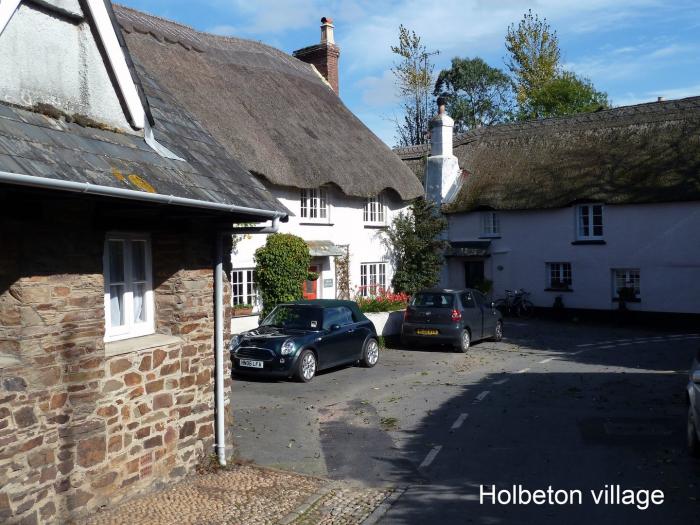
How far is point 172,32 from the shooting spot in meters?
21.7

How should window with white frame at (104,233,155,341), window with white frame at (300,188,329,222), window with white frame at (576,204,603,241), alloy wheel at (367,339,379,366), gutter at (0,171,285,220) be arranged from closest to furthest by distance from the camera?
gutter at (0,171,285,220), window with white frame at (104,233,155,341), alloy wheel at (367,339,379,366), window with white frame at (300,188,329,222), window with white frame at (576,204,603,241)

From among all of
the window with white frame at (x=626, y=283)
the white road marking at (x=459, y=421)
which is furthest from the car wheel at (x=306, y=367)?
the window with white frame at (x=626, y=283)

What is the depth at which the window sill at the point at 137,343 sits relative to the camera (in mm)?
6707

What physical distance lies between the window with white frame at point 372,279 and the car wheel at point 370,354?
707 cm

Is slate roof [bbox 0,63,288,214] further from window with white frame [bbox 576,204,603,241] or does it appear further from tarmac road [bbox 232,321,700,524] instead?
window with white frame [bbox 576,204,603,241]

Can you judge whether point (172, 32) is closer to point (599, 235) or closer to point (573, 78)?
point (599, 235)

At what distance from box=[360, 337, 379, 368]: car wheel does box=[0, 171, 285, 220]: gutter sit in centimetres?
877

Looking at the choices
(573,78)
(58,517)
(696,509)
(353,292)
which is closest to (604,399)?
(696,509)

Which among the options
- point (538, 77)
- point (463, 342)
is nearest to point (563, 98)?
point (538, 77)

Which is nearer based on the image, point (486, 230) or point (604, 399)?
point (604, 399)

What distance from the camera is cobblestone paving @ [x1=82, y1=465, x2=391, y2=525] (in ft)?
21.3

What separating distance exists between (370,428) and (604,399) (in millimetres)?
4510

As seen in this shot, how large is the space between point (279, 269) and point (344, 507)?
11887 millimetres

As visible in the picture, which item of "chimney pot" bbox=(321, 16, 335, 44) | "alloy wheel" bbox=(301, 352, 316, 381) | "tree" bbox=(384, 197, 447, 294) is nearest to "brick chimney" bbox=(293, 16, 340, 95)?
"chimney pot" bbox=(321, 16, 335, 44)
